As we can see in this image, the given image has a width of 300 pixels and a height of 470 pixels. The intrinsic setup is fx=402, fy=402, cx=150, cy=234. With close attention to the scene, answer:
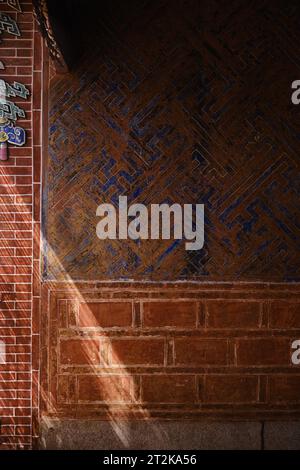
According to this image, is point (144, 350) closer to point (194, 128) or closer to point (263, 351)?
point (263, 351)

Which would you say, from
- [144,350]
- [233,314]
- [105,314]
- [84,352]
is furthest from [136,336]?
[233,314]

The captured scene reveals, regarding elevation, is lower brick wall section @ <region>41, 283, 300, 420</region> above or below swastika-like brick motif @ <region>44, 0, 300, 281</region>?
below

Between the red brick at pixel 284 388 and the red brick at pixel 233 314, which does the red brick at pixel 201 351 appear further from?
the red brick at pixel 284 388

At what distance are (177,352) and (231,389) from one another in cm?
55

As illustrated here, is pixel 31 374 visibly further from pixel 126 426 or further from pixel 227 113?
pixel 227 113

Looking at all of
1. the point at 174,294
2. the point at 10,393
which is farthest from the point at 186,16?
the point at 10,393

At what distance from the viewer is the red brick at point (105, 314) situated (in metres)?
3.32

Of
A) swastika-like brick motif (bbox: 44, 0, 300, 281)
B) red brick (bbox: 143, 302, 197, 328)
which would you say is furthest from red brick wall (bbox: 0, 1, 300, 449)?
swastika-like brick motif (bbox: 44, 0, 300, 281)

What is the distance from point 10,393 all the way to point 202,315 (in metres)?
1.74

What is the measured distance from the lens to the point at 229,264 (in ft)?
10.9

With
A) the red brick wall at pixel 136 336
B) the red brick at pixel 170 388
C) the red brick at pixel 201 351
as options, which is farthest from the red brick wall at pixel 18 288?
the red brick at pixel 201 351

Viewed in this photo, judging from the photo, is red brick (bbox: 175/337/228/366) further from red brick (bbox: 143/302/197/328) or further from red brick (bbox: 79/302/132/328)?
red brick (bbox: 79/302/132/328)

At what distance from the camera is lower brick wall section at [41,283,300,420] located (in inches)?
131

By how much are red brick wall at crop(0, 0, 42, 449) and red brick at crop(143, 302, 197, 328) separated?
0.96 m
